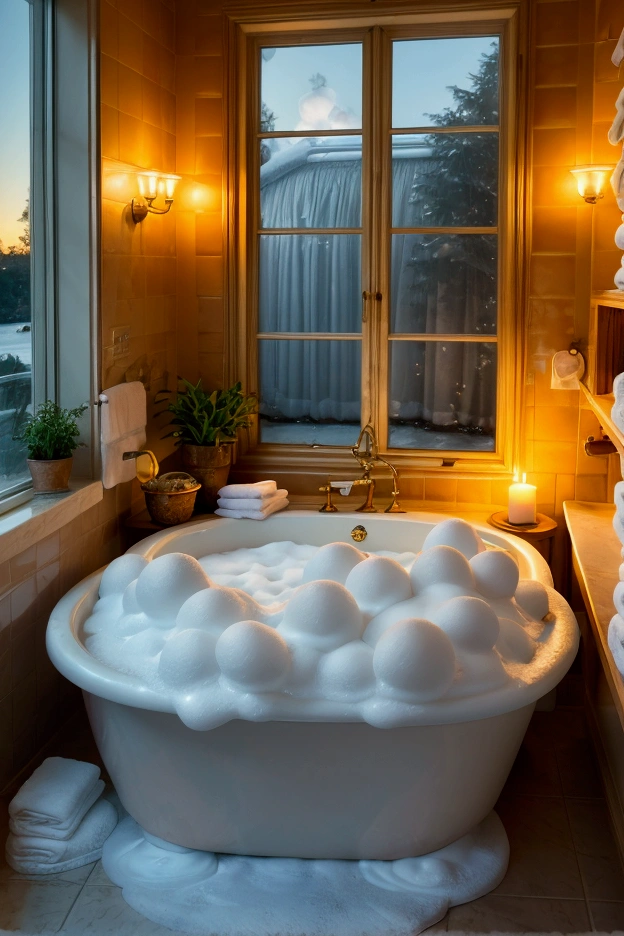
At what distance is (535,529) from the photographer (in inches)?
141

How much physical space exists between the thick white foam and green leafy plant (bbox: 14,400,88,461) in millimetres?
454

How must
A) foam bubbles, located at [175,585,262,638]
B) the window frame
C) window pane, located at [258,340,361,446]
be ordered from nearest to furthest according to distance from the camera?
foam bubbles, located at [175,585,262,638] → the window frame → window pane, located at [258,340,361,446]

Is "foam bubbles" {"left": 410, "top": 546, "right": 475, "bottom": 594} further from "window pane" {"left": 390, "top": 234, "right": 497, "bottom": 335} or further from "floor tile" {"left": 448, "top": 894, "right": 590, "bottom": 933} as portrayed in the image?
"window pane" {"left": 390, "top": 234, "right": 497, "bottom": 335}

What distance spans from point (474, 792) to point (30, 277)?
205 centimetres

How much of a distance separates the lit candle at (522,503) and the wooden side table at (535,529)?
2 cm

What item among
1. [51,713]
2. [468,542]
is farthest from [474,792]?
[51,713]

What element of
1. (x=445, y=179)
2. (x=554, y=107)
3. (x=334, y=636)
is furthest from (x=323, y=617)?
(x=554, y=107)

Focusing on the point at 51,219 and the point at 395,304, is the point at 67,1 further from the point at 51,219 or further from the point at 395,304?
the point at 395,304

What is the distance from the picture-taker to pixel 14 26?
2.95 metres

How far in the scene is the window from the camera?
154 inches

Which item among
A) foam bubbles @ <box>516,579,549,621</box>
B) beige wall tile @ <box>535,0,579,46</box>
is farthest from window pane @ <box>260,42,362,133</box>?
foam bubbles @ <box>516,579,549,621</box>

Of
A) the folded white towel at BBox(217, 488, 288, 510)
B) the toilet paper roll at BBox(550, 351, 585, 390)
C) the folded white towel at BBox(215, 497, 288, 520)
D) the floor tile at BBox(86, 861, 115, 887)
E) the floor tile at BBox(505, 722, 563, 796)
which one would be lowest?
the floor tile at BBox(86, 861, 115, 887)

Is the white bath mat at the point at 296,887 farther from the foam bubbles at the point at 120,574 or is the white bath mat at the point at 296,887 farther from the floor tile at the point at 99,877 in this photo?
the foam bubbles at the point at 120,574

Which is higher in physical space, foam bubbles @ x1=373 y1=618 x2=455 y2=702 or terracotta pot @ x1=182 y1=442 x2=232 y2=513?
terracotta pot @ x1=182 y1=442 x2=232 y2=513
